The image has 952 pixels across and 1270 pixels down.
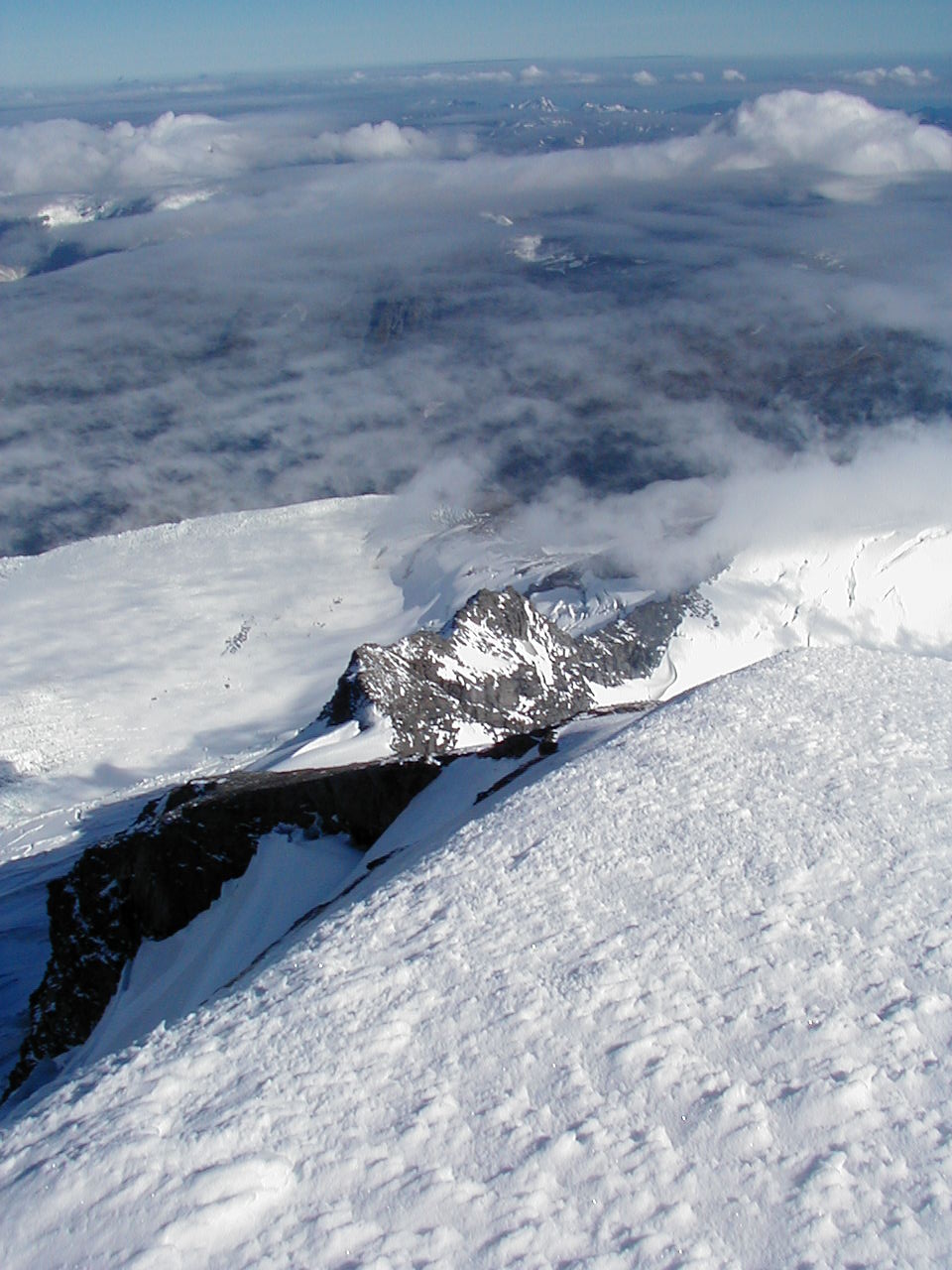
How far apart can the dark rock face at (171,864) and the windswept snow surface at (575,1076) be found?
1574 cm

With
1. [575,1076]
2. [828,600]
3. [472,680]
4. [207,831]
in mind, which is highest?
[575,1076]

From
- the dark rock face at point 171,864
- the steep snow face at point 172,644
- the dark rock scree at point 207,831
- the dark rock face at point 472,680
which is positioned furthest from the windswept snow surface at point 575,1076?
the steep snow face at point 172,644

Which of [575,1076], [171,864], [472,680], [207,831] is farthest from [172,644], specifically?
[575,1076]

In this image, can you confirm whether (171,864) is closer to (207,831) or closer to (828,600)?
(207,831)

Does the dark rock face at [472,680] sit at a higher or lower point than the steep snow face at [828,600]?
higher

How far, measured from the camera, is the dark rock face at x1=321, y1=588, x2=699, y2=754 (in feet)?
147

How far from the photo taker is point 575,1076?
9.82m

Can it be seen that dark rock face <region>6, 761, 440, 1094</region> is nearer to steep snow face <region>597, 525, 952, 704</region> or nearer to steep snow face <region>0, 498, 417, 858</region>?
steep snow face <region>0, 498, 417, 858</region>

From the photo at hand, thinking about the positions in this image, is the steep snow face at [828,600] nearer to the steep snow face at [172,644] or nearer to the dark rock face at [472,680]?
the steep snow face at [172,644]

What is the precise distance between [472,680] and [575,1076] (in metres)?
41.1

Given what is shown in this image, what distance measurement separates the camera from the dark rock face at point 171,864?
102 ft

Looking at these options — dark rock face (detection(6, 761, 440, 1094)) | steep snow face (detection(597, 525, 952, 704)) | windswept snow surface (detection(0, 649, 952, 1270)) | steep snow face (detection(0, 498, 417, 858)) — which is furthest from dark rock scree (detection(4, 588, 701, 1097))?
steep snow face (detection(597, 525, 952, 704))

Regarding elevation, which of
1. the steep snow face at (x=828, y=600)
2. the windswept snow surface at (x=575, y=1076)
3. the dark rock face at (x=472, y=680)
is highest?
the windswept snow surface at (x=575, y=1076)

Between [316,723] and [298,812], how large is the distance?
20648 millimetres
